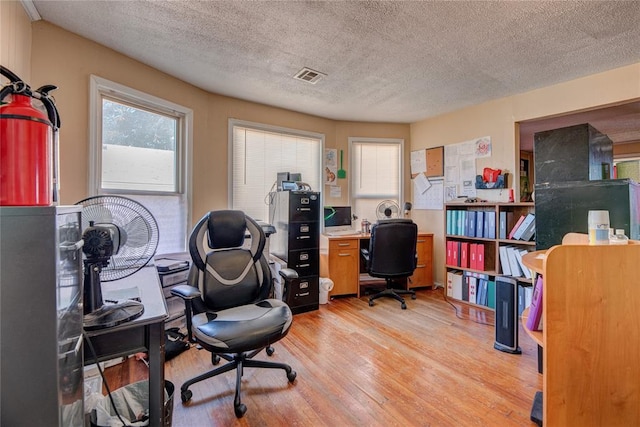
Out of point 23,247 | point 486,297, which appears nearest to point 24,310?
point 23,247

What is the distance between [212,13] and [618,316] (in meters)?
2.56

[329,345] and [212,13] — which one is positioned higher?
[212,13]

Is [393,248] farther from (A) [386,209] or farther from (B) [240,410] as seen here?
(B) [240,410]

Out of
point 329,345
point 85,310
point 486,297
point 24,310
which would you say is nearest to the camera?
point 24,310

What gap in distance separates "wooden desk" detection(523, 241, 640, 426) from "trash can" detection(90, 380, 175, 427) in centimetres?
165

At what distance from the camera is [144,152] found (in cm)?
252

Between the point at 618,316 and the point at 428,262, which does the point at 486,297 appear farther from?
the point at 618,316

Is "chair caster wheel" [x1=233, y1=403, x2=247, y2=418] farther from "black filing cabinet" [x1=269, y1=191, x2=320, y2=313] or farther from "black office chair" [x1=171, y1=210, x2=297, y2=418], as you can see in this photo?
"black filing cabinet" [x1=269, y1=191, x2=320, y2=313]

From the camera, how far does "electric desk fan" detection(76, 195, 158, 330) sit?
1056mm

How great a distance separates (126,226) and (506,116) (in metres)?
3.68

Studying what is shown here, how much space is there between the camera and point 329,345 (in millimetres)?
2342

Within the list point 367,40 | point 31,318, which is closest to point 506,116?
point 367,40

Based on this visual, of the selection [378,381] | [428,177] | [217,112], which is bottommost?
[378,381]

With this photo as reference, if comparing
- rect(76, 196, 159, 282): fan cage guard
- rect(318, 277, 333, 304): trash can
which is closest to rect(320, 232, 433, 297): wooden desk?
rect(318, 277, 333, 304): trash can
